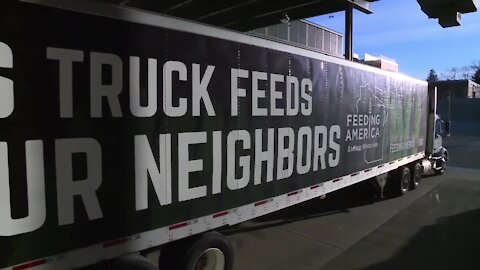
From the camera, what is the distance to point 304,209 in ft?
32.7

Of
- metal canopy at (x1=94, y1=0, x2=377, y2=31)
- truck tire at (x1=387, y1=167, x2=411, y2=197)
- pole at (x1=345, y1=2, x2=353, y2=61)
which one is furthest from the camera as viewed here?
pole at (x1=345, y1=2, x2=353, y2=61)

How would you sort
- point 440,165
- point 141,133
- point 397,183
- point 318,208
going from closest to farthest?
point 141,133 → point 318,208 → point 397,183 → point 440,165

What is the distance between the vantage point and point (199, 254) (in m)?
4.86

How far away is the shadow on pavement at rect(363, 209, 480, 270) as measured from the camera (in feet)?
20.8

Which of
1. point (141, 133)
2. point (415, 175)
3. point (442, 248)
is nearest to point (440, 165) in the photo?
point (415, 175)

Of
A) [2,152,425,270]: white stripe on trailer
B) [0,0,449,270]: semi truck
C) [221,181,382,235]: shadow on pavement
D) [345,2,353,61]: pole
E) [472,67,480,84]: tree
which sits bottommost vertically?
[221,181,382,235]: shadow on pavement

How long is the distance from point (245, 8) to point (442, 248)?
915 centimetres

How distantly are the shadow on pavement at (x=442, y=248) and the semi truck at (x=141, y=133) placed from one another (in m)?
1.75

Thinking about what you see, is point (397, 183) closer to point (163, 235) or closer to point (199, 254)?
point (199, 254)

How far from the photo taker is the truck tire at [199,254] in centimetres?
479

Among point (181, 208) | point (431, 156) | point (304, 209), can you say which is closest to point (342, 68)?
point (304, 209)

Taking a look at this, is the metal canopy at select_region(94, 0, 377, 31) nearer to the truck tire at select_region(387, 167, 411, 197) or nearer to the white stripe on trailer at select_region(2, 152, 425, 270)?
the truck tire at select_region(387, 167, 411, 197)

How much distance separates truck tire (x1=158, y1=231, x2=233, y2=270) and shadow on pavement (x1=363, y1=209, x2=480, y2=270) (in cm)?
226

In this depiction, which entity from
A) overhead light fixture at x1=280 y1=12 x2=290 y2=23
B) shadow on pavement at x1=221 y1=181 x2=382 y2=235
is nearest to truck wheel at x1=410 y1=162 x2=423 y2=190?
shadow on pavement at x1=221 y1=181 x2=382 y2=235
